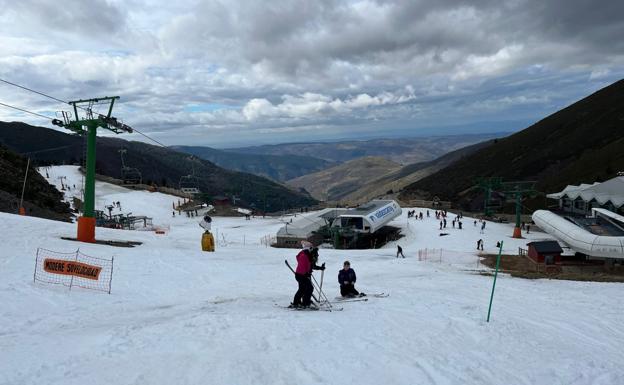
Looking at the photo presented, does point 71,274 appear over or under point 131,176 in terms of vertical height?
under

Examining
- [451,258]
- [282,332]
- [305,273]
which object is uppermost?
[305,273]

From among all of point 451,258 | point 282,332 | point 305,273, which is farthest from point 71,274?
point 451,258

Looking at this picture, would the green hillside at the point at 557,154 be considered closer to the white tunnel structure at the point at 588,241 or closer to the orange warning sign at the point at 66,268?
the white tunnel structure at the point at 588,241

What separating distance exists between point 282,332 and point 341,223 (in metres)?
39.0

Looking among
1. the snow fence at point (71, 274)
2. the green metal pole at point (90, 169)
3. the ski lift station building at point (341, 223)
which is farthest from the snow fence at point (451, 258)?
the green metal pole at point (90, 169)

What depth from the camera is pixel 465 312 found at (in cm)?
1204

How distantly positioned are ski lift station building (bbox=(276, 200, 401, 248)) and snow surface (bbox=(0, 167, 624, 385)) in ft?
83.2

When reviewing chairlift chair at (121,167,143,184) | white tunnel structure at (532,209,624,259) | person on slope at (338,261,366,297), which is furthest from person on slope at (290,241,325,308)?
chairlift chair at (121,167,143,184)

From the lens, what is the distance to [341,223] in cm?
4809

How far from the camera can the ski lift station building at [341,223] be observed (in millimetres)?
44625

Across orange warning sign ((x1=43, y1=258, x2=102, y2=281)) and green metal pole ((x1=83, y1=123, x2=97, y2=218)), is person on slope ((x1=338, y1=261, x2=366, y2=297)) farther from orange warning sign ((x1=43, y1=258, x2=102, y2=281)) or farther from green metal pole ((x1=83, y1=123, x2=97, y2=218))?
green metal pole ((x1=83, y1=123, x2=97, y2=218))

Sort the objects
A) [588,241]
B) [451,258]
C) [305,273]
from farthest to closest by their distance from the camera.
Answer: [451,258], [588,241], [305,273]

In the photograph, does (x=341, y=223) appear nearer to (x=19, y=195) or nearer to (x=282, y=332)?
(x=19, y=195)

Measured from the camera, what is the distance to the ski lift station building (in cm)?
4462
